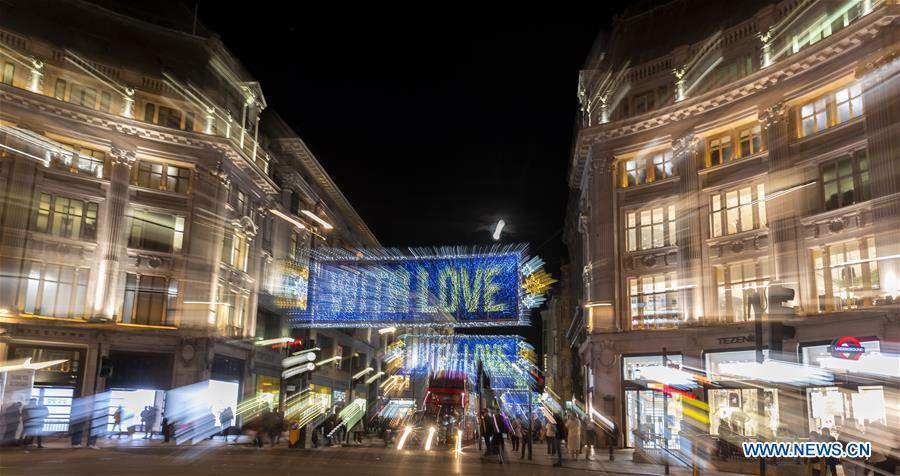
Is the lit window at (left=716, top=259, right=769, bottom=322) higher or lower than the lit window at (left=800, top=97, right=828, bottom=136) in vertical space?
lower

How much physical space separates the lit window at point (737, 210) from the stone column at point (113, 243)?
28203 millimetres

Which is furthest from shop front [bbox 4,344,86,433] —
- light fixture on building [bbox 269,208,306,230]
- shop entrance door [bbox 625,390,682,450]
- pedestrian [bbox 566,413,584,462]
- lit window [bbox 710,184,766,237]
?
lit window [bbox 710,184,766,237]

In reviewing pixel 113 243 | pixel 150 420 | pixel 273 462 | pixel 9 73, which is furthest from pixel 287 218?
pixel 273 462

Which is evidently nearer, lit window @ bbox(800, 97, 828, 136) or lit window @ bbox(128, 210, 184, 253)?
lit window @ bbox(800, 97, 828, 136)

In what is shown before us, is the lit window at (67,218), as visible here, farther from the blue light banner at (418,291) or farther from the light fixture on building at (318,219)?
the light fixture on building at (318,219)

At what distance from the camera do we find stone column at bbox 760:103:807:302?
94.6 ft

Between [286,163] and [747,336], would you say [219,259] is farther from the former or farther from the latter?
[747,336]

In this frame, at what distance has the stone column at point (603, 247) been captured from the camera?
36531mm

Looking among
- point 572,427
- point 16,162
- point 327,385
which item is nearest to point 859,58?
point 572,427

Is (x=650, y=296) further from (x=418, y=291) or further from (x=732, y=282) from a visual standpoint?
(x=418, y=291)

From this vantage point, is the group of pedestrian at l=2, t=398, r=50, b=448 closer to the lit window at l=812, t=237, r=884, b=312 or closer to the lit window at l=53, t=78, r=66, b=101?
the lit window at l=53, t=78, r=66, b=101

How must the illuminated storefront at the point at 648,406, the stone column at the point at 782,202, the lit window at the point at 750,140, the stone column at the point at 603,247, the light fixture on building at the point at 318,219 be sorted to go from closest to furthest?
the stone column at the point at 782,202
the lit window at the point at 750,140
the illuminated storefront at the point at 648,406
the stone column at the point at 603,247
the light fixture on building at the point at 318,219

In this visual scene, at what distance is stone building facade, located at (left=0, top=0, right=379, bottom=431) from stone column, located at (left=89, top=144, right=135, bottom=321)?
0.07m

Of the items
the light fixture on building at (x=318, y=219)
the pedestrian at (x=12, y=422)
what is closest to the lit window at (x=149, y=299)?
the pedestrian at (x=12, y=422)
